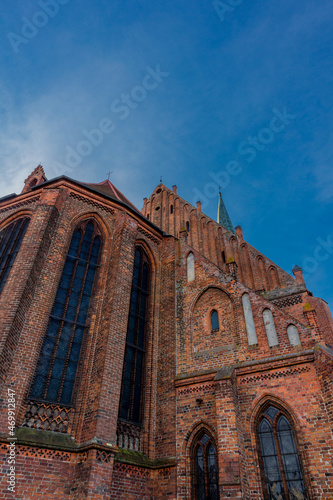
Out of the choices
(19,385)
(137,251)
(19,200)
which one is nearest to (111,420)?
(19,385)

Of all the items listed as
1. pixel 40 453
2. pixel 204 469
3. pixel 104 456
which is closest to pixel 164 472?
pixel 204 469

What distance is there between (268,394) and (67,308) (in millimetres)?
6137

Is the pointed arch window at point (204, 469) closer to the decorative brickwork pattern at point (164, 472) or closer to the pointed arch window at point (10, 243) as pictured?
the decorative brickwork pattern at point (164, 472)

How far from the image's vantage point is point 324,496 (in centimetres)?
741

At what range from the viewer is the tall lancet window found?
1064 cm

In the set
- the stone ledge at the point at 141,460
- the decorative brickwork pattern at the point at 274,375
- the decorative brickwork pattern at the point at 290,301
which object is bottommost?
the stone ledge at the point at 141,460

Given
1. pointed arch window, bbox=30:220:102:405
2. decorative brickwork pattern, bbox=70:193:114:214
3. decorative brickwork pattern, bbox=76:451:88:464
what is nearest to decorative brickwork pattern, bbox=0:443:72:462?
decorative brickwork pattern, bbox=76:451:88:464

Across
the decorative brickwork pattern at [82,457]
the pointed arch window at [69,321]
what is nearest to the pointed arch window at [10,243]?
the pointed arch window at [69,321]

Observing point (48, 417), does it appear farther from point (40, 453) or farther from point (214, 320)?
point (214, 320)

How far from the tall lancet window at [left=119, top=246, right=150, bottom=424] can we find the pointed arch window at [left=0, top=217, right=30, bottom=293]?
4167mm

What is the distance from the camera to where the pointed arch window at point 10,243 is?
38.4ft

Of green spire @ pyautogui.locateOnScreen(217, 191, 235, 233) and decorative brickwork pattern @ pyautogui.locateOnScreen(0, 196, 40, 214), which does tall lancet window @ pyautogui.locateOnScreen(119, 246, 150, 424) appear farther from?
green spire @ pyautogui.locateOnScreen(217, 191, 235, 233)

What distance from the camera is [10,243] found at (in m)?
12.6

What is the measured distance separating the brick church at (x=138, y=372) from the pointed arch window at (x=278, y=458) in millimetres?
26
